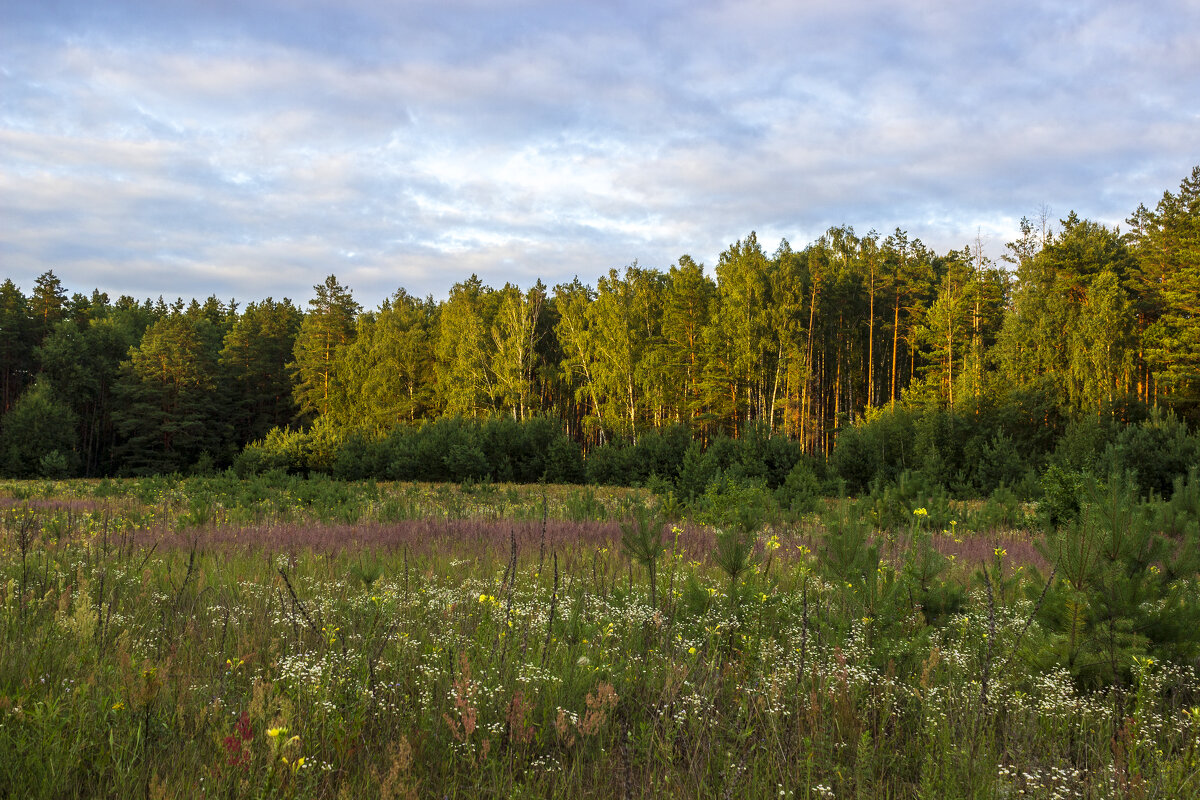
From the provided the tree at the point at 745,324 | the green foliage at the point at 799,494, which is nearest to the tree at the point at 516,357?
the tree at the point at 745,324

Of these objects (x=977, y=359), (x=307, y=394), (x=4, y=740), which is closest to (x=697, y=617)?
(x=4, y=740)

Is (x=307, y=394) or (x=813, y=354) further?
(x=307, y=394)

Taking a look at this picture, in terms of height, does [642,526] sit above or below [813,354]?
below

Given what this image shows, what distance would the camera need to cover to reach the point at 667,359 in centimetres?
4469

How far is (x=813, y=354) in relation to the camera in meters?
Answer: 46.8

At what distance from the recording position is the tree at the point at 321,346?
5681 centimetres

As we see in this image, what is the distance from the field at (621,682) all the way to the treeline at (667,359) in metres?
20.5

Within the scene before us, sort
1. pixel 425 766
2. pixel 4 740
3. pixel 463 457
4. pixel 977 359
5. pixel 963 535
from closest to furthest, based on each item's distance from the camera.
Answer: pixel 4 740 → pixel 425 766 → pixel 963 535 → pixel 463 457 → pixel 977 359

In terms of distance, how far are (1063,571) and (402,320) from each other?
55279mm

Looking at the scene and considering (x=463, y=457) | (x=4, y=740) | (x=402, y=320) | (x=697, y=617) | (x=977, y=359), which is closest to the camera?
(x=4, y=740)

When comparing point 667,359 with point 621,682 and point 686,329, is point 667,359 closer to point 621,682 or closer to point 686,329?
point 686,329

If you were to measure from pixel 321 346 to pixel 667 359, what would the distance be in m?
32.0

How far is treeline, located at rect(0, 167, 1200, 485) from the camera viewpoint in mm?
32875

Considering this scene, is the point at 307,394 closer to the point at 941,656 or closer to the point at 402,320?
the point at 402,320
